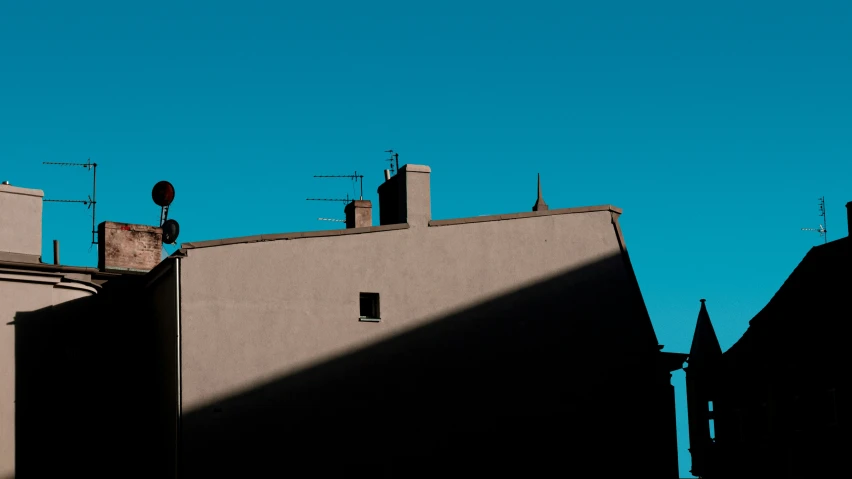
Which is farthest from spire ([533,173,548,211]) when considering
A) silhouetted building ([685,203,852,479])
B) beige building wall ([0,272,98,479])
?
beige building wall ([0,272,98,479])

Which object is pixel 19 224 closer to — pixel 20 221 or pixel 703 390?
pixel 20 221

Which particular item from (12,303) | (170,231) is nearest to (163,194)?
(170,231)

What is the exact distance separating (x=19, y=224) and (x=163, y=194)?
688 cm

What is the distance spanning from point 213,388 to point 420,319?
5.37m

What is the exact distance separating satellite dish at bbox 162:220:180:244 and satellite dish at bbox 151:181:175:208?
3.42 feet

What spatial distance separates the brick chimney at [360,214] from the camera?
3812 cm

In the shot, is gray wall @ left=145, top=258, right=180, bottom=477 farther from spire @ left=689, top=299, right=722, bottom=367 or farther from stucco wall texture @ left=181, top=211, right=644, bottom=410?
spire @ left=689, top=299, right=722, bottom=367

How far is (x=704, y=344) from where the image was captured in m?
42.8

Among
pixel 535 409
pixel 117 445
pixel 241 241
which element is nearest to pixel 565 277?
pixel 535 409

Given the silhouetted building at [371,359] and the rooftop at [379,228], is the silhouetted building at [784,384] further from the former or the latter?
the rooftop at [379,228]

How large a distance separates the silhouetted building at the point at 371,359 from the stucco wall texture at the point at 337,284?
0.04 meters

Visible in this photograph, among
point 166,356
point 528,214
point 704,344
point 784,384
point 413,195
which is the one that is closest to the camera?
point 166,356

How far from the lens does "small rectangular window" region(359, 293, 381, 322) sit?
31.5m

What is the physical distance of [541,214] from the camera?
33.8m
